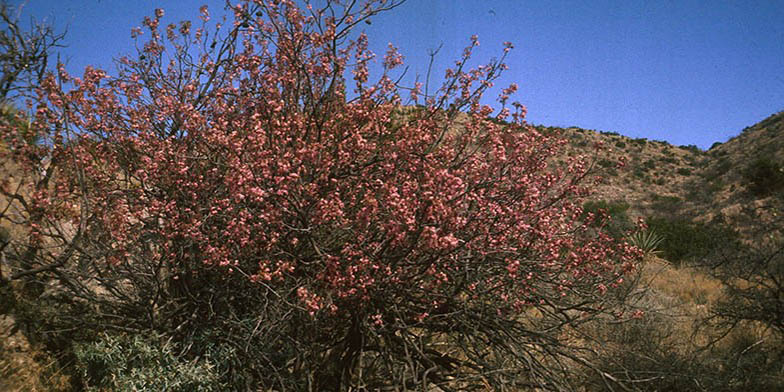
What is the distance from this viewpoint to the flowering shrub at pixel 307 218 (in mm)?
4051

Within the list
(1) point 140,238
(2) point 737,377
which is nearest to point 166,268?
(1) point 140,238

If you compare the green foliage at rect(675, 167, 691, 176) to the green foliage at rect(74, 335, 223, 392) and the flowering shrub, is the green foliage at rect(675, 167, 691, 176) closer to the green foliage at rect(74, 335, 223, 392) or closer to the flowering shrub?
the flowering shrub

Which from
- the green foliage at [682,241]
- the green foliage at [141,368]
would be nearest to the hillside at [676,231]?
the green foliage at [682,241]

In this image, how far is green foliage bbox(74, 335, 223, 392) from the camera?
4234mm

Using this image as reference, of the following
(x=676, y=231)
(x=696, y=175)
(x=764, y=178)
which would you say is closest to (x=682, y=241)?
(x=676, y=231)

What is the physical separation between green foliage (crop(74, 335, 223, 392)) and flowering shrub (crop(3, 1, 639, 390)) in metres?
0.17

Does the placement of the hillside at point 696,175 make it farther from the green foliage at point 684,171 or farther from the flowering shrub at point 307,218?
the flowering shrub at point 307,218

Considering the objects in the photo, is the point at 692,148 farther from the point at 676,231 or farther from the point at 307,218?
the point at 307,218

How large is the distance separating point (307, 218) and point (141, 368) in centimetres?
198

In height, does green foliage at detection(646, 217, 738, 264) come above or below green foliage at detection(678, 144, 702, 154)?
below

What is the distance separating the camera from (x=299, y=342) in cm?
462

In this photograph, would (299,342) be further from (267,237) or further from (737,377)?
(737,377)

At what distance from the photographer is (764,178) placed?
2794 cm

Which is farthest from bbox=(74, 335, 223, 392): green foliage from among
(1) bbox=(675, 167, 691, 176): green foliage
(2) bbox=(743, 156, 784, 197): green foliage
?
(1) bbox=(675, 167, 691, 176): green foliage
